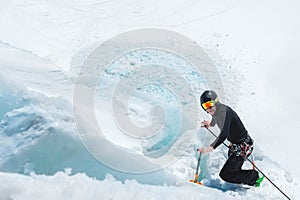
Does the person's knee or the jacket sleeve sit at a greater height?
the jacket sleeve

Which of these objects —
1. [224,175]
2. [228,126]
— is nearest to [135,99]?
[224,175]

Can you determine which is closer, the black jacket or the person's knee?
the black jacket

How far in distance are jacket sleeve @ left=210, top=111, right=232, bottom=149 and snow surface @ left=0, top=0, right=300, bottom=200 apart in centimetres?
62

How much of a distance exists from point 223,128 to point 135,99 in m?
2.59

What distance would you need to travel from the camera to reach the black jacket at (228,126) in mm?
3902

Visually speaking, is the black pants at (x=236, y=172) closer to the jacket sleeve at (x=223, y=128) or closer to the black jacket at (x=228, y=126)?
the black jacket at (x=228, y=126)

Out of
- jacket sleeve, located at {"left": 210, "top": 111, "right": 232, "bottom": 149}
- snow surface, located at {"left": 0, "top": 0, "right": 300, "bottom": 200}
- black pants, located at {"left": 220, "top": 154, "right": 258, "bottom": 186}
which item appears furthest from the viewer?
black pants, located at {"left": 220, "top": 154, "right": 258, "bottom": 186}

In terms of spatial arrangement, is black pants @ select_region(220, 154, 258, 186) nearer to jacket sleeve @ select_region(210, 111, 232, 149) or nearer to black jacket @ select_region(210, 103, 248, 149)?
black jacket @ select_region(210, 103, 248, 149)

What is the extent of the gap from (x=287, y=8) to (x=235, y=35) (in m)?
3.83

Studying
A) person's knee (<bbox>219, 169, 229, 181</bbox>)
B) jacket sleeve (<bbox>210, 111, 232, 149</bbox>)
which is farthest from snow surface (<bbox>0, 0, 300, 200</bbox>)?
jacket sleeve (<bbox>210, 111, 232, 149</bbox>)

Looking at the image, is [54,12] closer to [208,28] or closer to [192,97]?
[208,28]

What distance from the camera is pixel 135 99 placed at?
20.4 feet

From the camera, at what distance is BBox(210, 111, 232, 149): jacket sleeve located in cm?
389

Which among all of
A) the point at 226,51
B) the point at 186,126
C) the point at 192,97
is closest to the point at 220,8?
the point at 226,51
